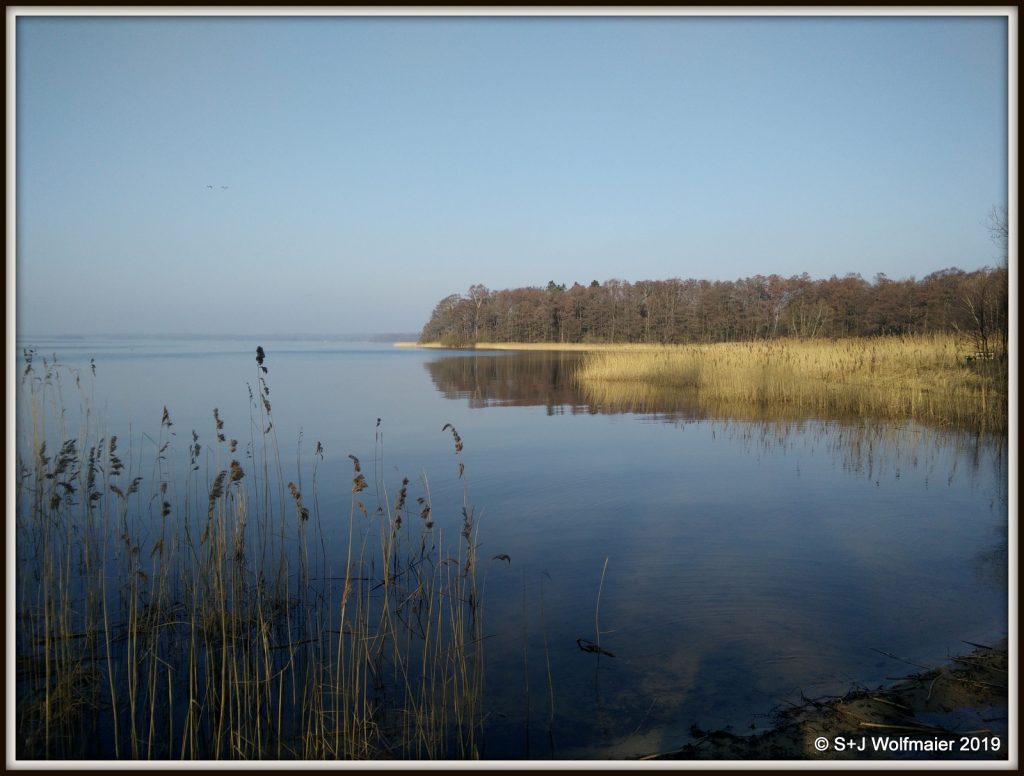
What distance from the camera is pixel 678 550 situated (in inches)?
176

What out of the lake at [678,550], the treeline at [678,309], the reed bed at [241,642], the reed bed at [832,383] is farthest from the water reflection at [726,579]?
the treeline at [678,309]

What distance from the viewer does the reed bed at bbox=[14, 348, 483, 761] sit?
2404mm

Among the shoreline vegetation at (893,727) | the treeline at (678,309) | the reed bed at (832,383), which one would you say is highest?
the treeline at (678,309)

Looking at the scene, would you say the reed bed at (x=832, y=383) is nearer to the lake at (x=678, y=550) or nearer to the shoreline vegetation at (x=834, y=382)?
the shoreline vegetation at (x=834, y=382)

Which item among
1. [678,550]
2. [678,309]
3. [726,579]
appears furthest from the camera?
[678,309]

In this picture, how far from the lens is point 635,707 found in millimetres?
2617

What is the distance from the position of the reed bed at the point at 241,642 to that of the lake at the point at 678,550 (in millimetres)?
200

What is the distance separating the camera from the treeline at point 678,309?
3397cm

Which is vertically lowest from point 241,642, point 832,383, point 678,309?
point 241,642

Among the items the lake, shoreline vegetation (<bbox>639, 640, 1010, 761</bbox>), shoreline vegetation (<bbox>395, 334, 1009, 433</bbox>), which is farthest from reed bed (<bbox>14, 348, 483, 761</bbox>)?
shoreline vegetation (<bbox>395, 334, 1009, 433</bbox>)

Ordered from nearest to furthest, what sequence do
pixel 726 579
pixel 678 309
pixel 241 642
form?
pixel 241 642
pixel 726 579
pixel 678 309

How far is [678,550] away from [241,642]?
2715 mm

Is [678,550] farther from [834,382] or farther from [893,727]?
[834,382]

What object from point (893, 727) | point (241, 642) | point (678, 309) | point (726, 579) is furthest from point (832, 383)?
point (678, 309)
